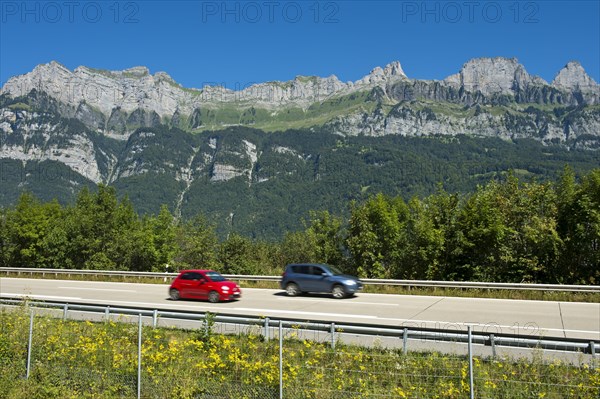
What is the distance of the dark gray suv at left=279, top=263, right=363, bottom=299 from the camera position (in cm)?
2464

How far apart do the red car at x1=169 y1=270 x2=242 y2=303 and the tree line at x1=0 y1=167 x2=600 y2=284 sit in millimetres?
14092

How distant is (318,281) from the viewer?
995 inches

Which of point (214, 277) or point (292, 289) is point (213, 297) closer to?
point (214, 277)

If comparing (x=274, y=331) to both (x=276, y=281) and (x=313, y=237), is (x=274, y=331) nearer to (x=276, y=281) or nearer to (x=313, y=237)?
(x=276, y=281)

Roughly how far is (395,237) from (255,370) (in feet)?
119

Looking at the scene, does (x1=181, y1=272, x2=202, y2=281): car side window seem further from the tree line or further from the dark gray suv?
the tree line

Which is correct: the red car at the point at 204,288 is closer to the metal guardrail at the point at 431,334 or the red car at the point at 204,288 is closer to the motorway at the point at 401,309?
the motorway at the point at 401,309

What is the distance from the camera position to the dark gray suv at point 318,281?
2464cm

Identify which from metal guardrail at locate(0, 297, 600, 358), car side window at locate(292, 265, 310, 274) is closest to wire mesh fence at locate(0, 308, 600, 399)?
metal guardrail at locate(0, 297, 600, 358)

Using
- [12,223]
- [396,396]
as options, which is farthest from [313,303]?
[12,223]

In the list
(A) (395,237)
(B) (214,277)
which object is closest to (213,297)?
(B) (214,277)

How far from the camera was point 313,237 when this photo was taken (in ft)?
165

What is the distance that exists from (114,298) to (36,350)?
14.5 metres

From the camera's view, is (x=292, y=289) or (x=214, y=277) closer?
(x=214, y=277)
